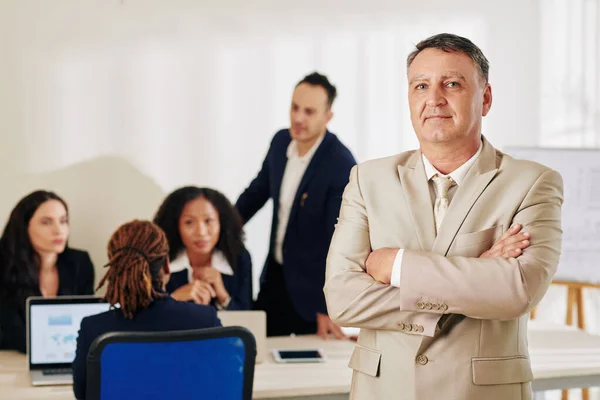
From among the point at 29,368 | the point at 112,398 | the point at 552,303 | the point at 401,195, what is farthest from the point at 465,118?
the point at 552,303

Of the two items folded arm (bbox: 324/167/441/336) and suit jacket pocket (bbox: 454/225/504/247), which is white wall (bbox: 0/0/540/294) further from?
suit jacket pocket (bbox: 454/225/504/247)

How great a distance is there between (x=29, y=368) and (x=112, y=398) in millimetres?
980

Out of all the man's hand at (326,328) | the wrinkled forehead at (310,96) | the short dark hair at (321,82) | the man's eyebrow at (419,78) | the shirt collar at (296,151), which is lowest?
the man's hand at (326,328)

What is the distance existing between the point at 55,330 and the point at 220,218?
955 mm

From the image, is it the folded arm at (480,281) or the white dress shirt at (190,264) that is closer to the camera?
the folded arm at (480,281)

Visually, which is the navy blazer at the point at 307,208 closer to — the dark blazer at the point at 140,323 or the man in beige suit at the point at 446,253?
the dark blazer at the point at 140,323

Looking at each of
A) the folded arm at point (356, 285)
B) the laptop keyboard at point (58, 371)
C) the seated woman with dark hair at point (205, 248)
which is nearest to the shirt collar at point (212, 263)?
the seated woman with dark hair at point (205, 248)

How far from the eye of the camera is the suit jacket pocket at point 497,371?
1.93 meters

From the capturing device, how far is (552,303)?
15.3ft

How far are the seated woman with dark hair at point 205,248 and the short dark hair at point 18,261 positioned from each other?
564mm

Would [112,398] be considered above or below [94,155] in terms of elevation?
below

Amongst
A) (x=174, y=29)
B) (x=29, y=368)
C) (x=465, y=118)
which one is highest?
(x=174, y=29)

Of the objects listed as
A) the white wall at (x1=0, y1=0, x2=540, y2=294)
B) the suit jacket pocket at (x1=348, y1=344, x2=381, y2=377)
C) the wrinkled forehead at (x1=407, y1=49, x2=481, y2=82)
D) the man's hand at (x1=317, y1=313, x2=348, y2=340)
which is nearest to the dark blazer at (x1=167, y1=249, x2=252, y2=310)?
the white wall at (x1=0, y1=0, x2=540, y2=294)

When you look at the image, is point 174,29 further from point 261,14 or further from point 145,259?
point 145,259
